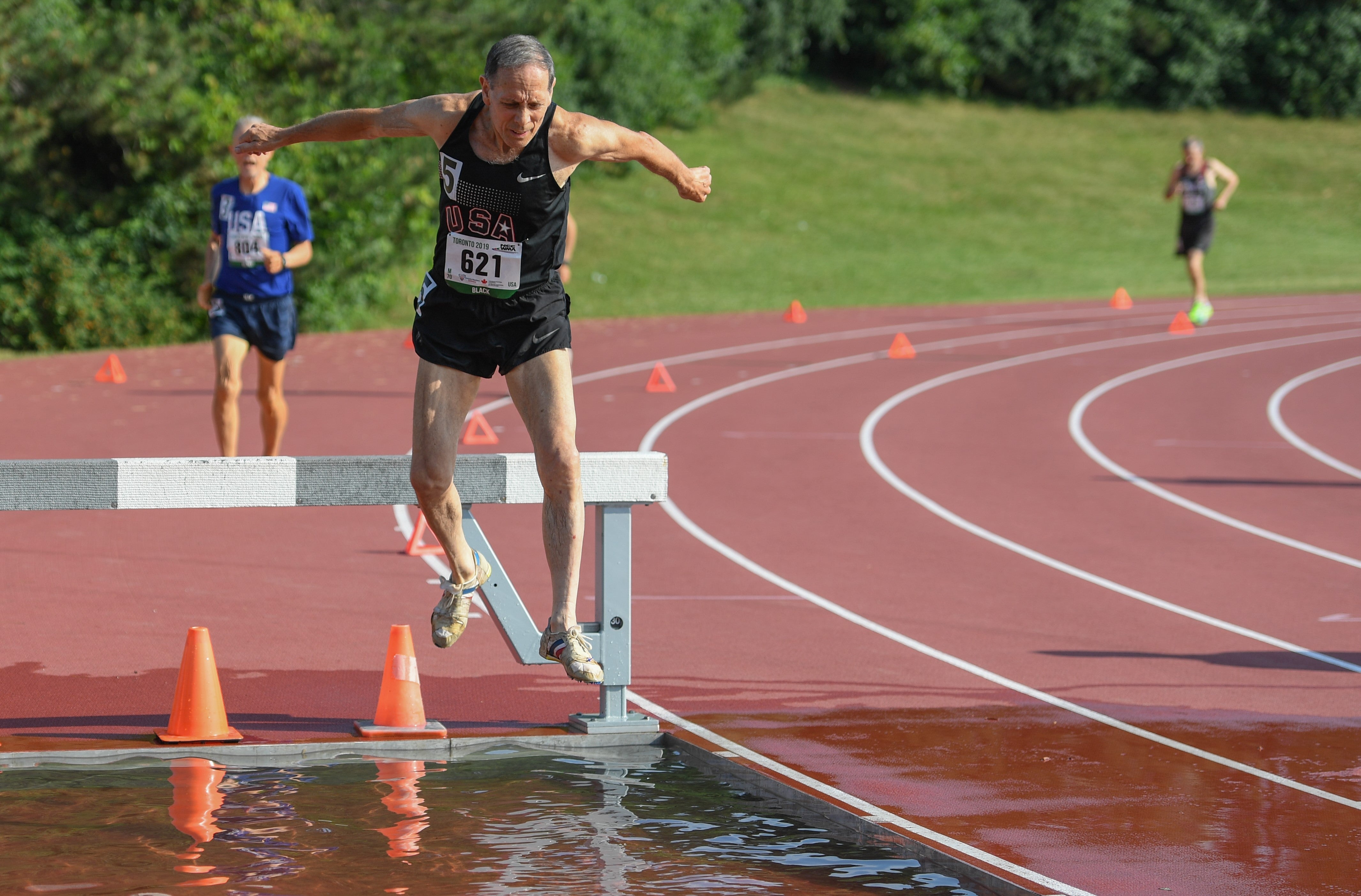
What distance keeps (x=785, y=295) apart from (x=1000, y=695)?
26.9 metres

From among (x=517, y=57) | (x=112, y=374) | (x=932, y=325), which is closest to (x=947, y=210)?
(x=932, y=325)

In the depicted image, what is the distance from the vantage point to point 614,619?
6195 millimetres

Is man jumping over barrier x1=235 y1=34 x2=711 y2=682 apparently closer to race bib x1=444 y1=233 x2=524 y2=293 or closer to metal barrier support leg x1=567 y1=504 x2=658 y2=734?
race bib x1=444 y1=233 x2=524 y2=293

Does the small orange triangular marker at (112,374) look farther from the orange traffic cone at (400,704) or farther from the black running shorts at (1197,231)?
the black running shorts at (1197,231)

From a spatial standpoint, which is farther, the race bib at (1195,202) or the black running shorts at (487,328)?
the race bib at (1195,202)

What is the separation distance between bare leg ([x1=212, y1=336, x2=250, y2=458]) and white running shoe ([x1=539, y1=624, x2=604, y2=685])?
16.6ft

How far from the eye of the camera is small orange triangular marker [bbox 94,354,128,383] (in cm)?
1802

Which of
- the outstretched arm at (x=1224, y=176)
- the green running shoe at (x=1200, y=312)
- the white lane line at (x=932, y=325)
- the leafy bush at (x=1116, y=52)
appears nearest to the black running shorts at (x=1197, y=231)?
the outstretched arm at (x=1224, y=176)

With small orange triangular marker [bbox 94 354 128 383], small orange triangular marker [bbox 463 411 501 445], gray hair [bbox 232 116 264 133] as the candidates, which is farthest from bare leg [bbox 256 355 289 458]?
small orange triangular marker [bbox 94 354 128 383]

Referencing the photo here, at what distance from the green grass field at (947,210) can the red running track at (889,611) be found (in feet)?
51.6

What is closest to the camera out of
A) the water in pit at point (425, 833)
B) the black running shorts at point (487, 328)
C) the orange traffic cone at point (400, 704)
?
the water in pit at point (425, 833)

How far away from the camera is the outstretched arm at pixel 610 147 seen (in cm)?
512

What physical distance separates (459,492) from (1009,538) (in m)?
5.87

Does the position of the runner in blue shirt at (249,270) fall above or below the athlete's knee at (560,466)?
above
